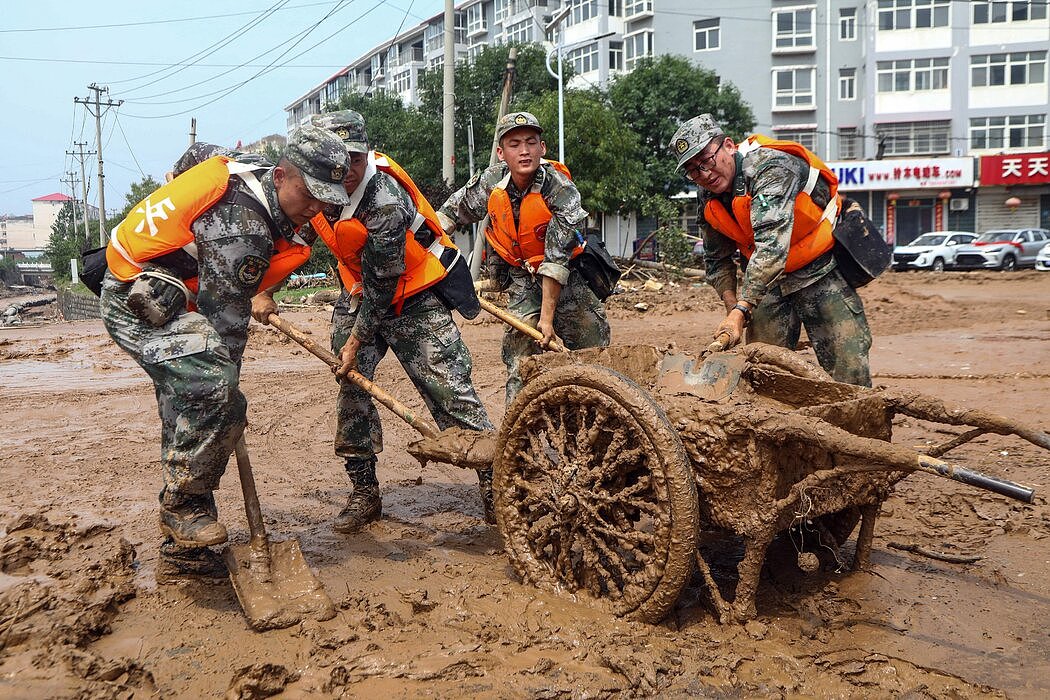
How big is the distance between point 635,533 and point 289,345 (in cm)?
907

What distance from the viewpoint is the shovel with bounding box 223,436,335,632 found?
325 cm

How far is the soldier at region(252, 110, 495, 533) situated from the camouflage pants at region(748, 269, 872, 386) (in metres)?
1.64

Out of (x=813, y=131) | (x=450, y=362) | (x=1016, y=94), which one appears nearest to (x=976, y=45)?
(x=1016, y=94)

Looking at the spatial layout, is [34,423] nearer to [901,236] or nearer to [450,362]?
[450,362]

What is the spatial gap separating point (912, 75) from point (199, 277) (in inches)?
1438

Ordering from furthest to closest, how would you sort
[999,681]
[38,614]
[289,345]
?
[289,345], [38,614], [999,681]

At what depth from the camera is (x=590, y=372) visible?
311 centimetres

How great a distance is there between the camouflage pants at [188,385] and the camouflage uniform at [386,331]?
0.79 meters

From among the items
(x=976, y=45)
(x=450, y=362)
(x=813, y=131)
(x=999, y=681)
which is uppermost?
(x=976, y=45)

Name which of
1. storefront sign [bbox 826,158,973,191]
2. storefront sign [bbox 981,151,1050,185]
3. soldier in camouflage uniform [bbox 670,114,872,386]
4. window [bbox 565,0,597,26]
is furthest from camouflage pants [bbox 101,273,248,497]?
window [bbox 565,0,597,26]

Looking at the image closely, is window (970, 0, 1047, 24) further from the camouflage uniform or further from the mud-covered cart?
the mud-covered cart

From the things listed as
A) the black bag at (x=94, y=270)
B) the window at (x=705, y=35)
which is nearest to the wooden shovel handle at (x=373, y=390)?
the black bag at (x=94, y=270)

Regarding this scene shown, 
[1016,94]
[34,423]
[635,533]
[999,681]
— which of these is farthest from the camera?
[1016,94]

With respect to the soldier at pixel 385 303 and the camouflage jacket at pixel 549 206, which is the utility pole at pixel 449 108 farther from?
the soldier at pixel 385 303
